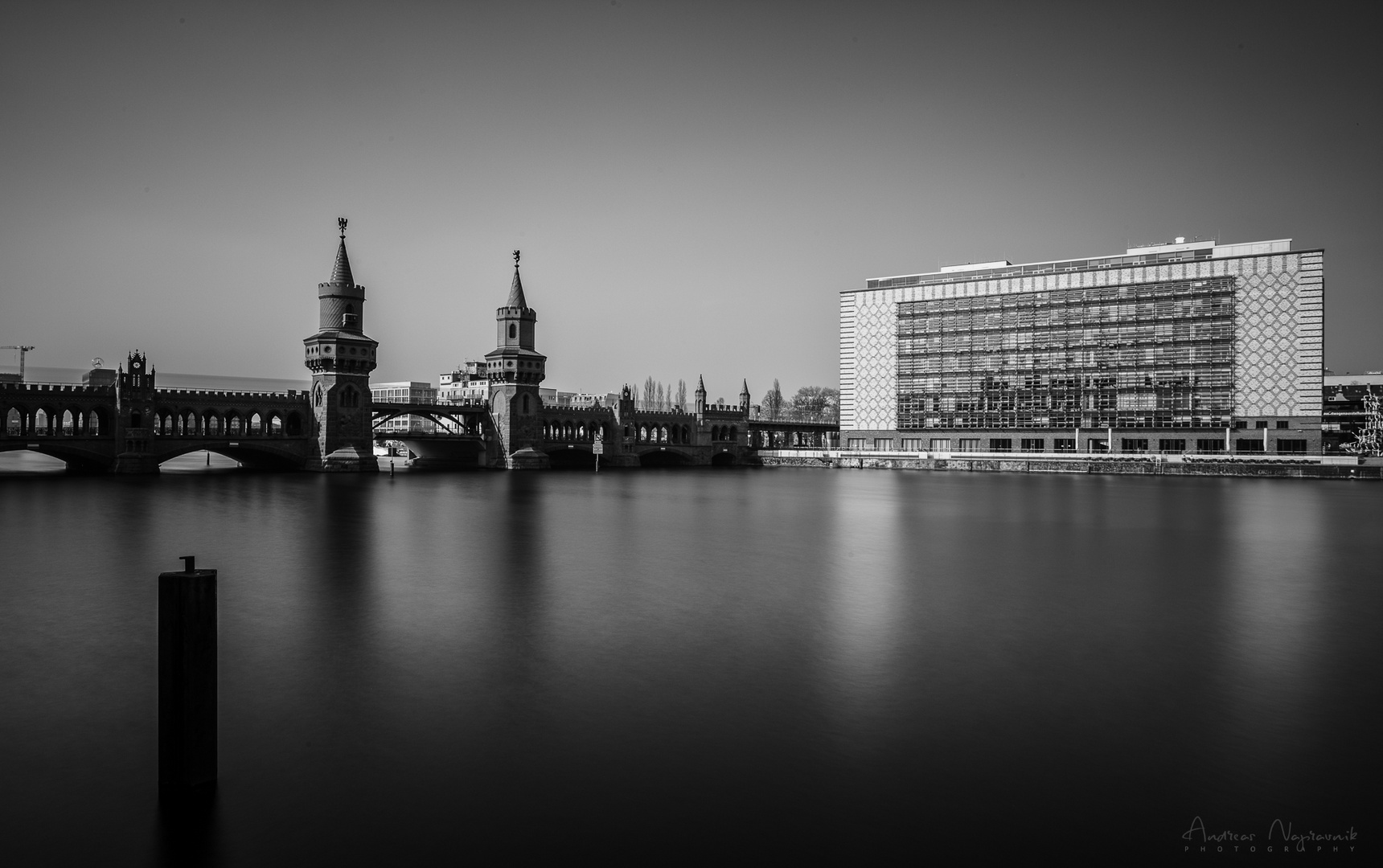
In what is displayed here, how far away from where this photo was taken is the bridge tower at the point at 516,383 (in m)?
110

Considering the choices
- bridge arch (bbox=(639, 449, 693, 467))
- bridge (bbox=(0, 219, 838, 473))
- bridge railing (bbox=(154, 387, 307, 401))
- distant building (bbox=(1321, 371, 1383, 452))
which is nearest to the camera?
bridge (bbox=(0, 219, 838, 473))

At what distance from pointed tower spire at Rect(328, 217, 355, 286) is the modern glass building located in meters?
73.4

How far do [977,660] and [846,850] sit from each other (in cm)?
957

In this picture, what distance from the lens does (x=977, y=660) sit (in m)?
19.2

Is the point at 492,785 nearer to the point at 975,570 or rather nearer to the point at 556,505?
the point at 975,570

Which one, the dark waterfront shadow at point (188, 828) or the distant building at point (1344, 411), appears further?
the distant building at point (1344, 411)

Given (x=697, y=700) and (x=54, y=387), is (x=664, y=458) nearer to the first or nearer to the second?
(x=54, y=387)

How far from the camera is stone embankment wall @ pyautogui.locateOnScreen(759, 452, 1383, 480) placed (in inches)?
3787

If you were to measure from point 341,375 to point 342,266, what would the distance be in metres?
12.5

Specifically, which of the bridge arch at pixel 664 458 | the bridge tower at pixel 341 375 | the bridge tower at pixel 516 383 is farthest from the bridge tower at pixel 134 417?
the bridge arch at pixel 664 458

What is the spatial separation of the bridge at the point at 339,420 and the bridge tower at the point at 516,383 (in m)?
0.15

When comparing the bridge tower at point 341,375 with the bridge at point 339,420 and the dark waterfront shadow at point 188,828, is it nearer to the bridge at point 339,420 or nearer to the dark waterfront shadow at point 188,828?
the bridge at point 339,420

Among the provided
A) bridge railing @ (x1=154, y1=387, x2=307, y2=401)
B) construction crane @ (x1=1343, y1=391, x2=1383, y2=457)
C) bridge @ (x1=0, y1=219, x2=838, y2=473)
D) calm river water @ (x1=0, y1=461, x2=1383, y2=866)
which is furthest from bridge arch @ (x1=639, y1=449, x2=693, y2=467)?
calm river water @ (x1=0, y1=461, x2=1383, y2=866)

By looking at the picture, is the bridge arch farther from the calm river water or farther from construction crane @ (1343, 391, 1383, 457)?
the calm river water
